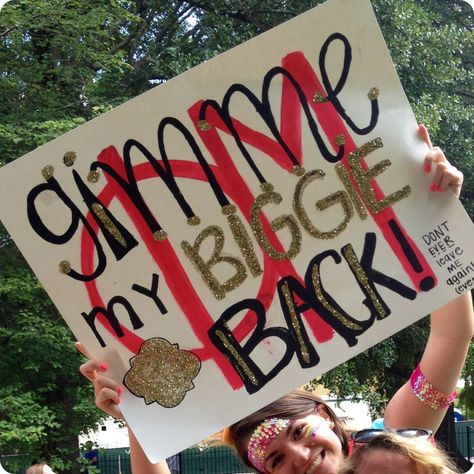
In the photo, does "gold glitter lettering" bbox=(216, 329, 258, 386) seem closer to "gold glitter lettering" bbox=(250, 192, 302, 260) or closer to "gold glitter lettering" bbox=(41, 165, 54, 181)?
"gold glitter lettering" bbox=(250, 192, 302, 260)

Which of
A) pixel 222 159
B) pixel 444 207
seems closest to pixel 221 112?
pixel 222 159

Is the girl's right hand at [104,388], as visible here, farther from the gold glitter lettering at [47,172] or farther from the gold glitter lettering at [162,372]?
the gold glitter lettering at [47,172]

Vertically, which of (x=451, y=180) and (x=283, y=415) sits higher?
(x=451, y=180)

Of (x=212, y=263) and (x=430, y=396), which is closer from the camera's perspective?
(x=430, y=396)

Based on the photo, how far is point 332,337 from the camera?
1675 millimetres

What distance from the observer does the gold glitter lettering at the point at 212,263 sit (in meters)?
1.69

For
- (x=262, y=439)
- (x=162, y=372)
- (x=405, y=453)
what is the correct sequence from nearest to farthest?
(x=405, y=453)
(x=262, y=439)
(x=162, y=372)

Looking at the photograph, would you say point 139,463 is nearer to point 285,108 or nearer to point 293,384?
point 293,384

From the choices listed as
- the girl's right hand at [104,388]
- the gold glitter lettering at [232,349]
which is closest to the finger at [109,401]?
the girl's right hand at [104,388]

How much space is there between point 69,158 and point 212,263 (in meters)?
0.36

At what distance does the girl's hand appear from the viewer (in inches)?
66.1

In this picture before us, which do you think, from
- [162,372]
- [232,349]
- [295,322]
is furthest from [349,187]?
[162,372]

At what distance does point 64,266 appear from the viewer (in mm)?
1656

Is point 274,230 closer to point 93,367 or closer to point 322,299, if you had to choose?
point 322,299
